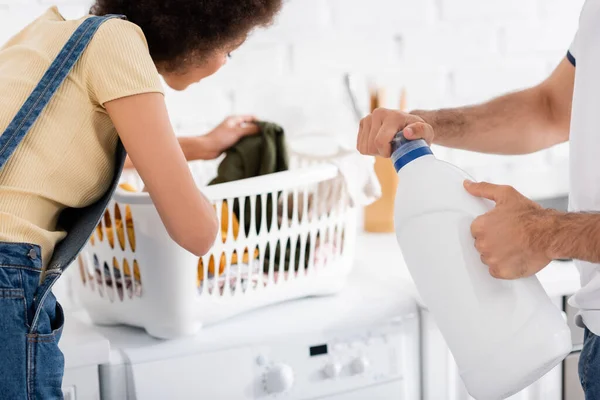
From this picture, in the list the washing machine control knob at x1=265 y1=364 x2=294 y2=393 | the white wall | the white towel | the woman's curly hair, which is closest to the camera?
the woman's curly hair

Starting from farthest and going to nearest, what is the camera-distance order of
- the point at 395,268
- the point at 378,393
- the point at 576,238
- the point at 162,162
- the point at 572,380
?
the point at 395,268, the point at 572,380, the point at 378,393, the point at 162,162, the point at 576,238

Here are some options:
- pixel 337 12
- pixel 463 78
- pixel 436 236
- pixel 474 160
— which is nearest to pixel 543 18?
pixel 463 78

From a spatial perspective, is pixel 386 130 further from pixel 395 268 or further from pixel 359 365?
pixel 395 268

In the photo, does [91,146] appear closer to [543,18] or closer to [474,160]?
[474,160]

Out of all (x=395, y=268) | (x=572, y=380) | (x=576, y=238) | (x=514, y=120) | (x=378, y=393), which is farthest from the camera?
(x=395, y=268)

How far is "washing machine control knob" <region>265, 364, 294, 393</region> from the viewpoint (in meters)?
1.35

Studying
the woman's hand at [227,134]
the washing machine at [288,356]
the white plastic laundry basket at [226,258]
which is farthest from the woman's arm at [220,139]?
the washing machine at [288,356]

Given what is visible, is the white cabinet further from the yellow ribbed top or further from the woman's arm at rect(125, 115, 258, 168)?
the yellow ribbed top

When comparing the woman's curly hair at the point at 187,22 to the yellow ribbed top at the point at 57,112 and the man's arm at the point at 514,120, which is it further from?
the man's arm at the point at 514,120

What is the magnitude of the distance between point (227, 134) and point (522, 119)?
55 cm

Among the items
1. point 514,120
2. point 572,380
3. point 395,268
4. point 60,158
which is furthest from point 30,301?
point 572,380

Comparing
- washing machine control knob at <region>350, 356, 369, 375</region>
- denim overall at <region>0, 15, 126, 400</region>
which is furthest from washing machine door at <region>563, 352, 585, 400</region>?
denim overall at <region>0, 15, 126, 400</region>

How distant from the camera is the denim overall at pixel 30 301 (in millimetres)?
931

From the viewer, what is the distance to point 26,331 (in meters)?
0.94
